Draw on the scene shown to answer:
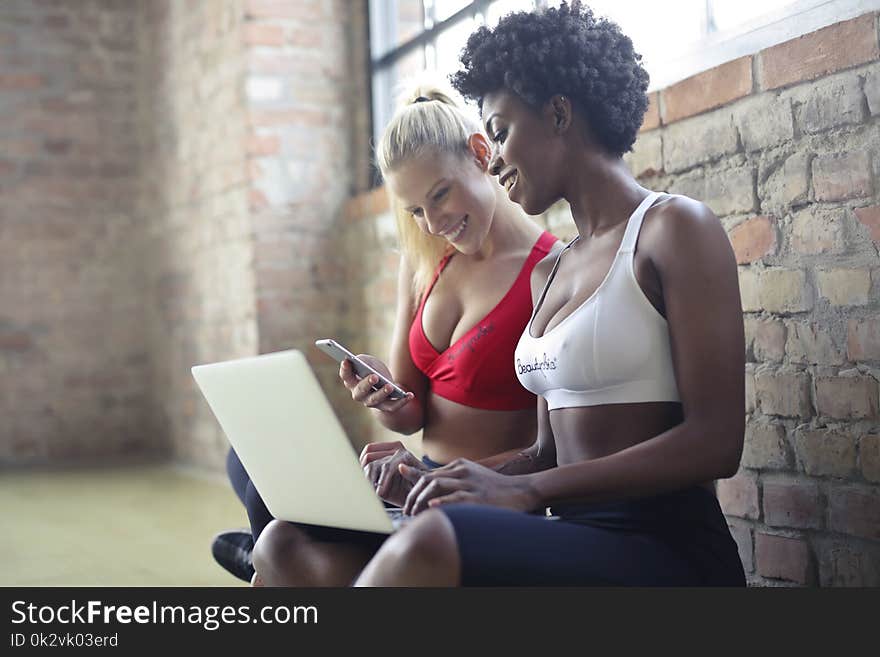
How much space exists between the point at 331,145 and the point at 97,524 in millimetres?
2035

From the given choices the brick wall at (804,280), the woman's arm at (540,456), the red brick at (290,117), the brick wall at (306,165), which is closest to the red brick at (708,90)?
the brick wall at (804,280)

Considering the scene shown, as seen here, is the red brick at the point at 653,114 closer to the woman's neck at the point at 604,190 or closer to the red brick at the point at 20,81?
the woman's neck at the point at 604,190

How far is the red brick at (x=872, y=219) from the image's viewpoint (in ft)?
5.96

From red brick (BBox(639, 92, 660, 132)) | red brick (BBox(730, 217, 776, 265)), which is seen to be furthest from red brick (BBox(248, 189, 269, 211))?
red brick (BBox(730, 217, 776, 265))

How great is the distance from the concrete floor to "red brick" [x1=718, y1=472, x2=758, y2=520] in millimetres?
1586

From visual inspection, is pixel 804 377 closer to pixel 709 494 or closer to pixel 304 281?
pixel 709 494

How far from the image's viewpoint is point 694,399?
1458 mm

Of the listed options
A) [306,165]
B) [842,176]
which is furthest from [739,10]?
[306,165]

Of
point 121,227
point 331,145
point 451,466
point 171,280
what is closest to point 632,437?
point 451,466

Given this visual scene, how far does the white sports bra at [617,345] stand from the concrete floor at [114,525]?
1883 mm

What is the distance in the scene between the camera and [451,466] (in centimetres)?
147

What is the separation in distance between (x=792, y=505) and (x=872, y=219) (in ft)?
1.94

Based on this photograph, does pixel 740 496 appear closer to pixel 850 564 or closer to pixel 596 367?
pixel 850 564

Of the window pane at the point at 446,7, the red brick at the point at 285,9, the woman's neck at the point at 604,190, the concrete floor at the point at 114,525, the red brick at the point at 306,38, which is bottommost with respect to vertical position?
the concrete floor at the point at 114,525
